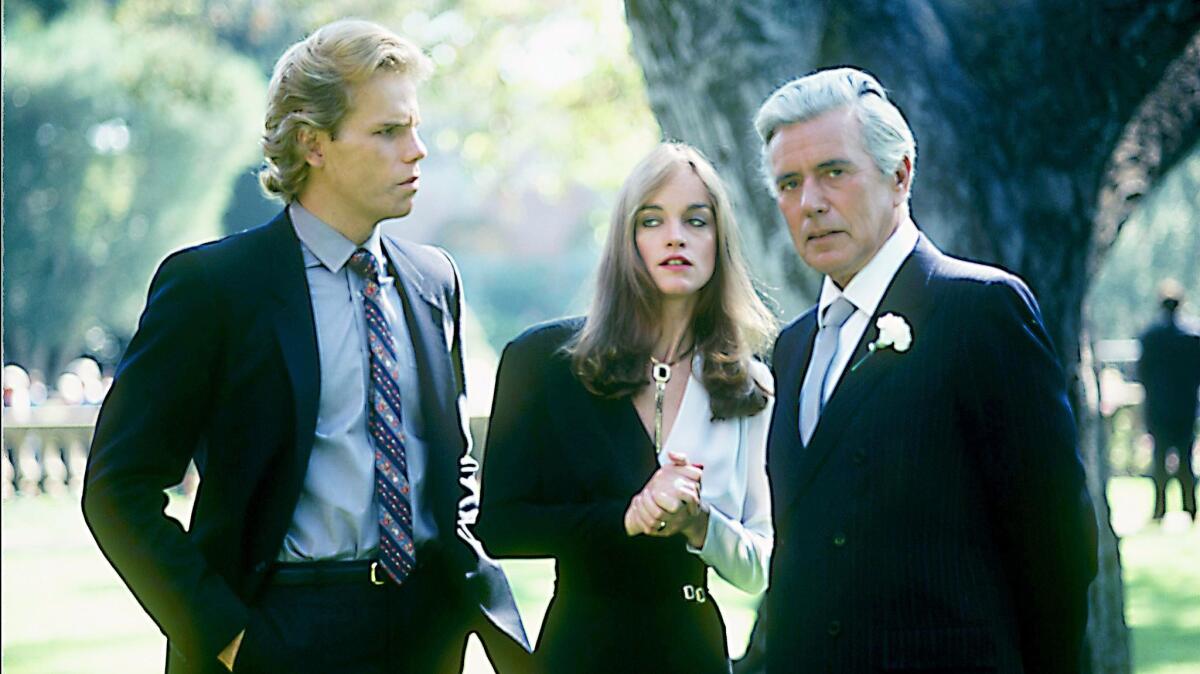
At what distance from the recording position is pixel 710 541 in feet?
12.6

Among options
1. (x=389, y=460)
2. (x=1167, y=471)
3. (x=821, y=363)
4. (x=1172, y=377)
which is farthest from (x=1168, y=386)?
(x=389, y=460)

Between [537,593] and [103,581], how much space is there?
13.3 feet

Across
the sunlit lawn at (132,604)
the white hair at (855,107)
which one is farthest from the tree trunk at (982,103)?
the sunlit lawn at (132,604)

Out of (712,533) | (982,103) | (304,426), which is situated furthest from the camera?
(982,103)

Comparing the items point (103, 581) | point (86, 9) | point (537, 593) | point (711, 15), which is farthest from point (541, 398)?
point (86, 9)

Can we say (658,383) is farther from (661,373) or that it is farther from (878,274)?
(878,274)

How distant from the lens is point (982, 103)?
21.3 feet

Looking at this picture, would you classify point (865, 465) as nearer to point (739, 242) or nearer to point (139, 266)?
point (739, 242)

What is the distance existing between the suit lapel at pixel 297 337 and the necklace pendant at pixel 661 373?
92 cm

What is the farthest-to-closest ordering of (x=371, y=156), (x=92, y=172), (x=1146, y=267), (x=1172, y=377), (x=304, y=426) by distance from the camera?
(x=1146, y=267)
(x=92, y=172)
(x=1172, y=377)
(x=371, y=156)
(x=304, y=426)

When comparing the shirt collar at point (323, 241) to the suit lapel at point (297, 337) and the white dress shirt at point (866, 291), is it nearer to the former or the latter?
the suit lapel at point (297, 337)

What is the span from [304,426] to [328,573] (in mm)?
338

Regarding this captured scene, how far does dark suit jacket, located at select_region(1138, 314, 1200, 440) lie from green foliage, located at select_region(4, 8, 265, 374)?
81.4 feet

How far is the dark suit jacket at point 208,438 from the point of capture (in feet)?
11.5
